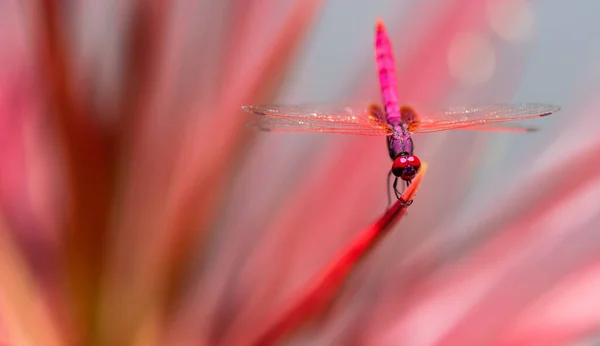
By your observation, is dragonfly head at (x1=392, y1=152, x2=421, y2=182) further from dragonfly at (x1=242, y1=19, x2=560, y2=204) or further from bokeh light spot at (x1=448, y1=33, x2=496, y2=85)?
bokeh light spot at (x1=448, y1=33, x2=496, y2=85)

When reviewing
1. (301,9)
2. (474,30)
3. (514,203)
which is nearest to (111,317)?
(301,9)

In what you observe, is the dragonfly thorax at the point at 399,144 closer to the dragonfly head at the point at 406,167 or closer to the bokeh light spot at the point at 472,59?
the dragonfly head at the point at 406,167

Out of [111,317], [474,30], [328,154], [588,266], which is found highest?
[474,30]

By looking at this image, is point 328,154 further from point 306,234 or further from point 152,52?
point 152,52

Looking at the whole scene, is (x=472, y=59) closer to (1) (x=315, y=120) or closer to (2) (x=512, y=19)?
(2) (x=512, y=19)

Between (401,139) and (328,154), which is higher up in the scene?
(328,154)

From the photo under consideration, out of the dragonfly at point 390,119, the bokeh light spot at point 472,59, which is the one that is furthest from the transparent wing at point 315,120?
the bokeh light spot at point 472,59

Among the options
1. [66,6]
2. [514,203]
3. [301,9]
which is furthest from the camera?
[514,203]

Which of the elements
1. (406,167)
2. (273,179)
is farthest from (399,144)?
(273,179)
